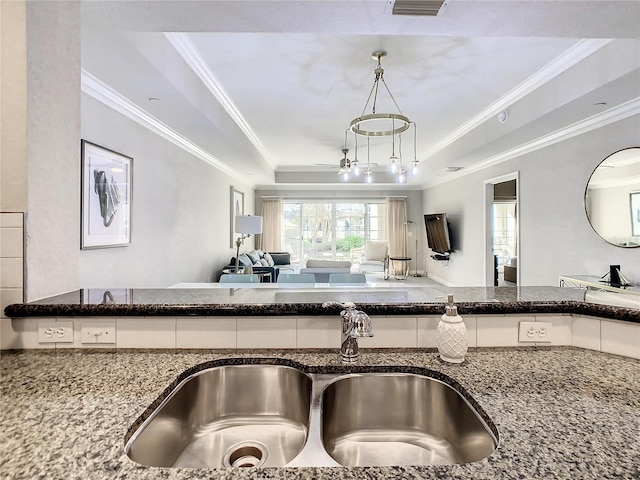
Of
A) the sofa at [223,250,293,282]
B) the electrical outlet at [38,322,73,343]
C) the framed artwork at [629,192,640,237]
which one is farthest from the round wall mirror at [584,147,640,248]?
the sofa at [223,250,293,282]

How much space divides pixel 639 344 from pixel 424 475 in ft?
3.26

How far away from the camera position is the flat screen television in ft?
22.2

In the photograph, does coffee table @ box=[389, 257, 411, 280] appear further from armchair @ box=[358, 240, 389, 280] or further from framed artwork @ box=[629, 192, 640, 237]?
framed artwork @ box=[629, 192, 640, 237]

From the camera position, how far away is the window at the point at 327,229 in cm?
901

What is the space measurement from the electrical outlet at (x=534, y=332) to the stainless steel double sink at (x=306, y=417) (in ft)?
1.40

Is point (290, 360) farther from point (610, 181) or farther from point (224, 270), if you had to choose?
point (224, 270)

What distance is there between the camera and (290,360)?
1.02 m

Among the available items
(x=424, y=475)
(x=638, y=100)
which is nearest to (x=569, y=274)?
(x=638, y=100)

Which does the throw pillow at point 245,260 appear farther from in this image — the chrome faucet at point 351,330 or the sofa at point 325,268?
the chrome faucet at point 351,330

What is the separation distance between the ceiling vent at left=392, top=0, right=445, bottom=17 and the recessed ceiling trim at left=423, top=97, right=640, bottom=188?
7.88 ft

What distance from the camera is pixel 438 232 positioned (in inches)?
281

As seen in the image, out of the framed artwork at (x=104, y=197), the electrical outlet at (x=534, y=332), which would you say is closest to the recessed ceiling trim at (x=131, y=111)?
the framed artwork at (x=104, y=197)

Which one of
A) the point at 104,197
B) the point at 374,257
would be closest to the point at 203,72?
the point at 104,197

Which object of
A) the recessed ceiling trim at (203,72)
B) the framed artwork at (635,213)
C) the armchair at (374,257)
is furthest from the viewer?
the armchair at (374,257)
